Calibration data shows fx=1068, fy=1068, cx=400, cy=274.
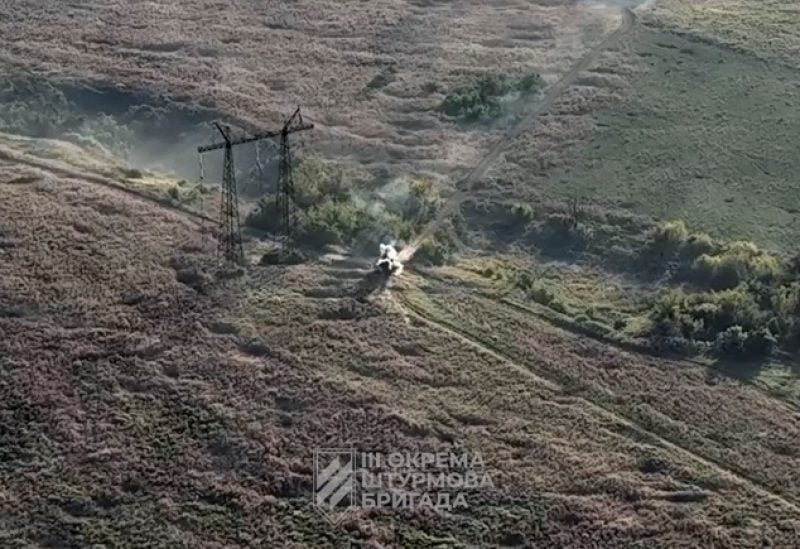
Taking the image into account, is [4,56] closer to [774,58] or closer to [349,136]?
[349,136]

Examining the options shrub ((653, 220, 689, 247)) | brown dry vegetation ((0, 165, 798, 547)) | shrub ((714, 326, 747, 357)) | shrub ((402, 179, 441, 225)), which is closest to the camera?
brown dry vegetation ((0, 165, 798, 547))

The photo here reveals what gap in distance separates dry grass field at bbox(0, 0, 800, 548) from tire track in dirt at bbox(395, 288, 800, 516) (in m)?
0.09

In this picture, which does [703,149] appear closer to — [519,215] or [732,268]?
[519,215]

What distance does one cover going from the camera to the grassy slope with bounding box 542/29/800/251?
5906 centimetres

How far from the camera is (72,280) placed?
4759cm

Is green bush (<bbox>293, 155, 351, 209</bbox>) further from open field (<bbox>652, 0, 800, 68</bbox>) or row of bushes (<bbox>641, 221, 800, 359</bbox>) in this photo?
open field (<bbox>652, 0, 800, 68</bbox>)

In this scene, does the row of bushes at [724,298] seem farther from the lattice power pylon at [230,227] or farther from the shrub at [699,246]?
the lattice power pylon at [230,227]

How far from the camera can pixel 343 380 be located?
42.5 meters

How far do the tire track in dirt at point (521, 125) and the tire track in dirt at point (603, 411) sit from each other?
5480mm

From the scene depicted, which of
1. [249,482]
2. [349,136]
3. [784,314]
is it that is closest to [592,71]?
[349,136]

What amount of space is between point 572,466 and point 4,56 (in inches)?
2039

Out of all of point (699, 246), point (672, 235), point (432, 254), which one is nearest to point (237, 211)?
point (432, 254)

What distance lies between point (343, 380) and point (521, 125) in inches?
1173

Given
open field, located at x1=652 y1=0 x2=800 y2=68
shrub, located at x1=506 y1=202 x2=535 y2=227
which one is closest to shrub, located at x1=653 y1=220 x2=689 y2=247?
shrub, located at x1=506 y1=202 x2=535 y2=227
